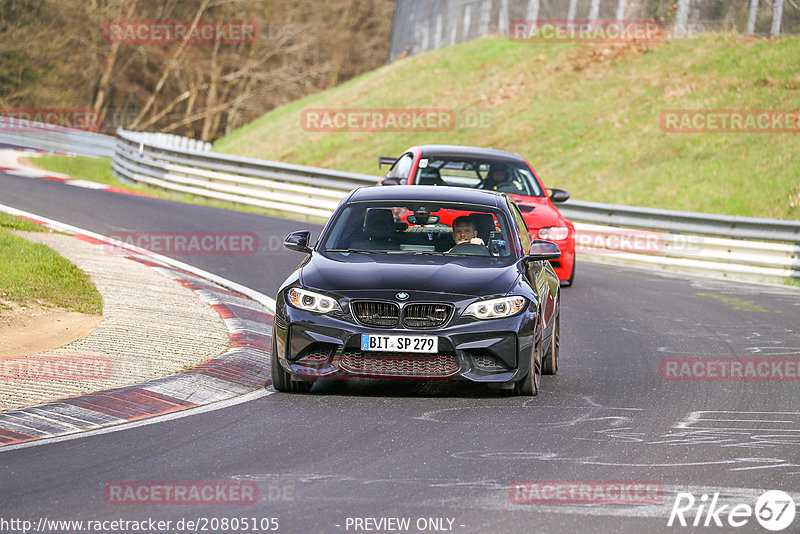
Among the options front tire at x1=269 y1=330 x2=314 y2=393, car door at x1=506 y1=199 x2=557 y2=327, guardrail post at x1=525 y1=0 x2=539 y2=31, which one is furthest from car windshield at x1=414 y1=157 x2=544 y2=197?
guardrail post at x1=525 y1=0 x2=539 y2=31

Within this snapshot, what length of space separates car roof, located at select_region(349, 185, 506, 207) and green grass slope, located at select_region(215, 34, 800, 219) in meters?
16.5

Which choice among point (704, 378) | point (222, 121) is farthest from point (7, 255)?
point (222, 121)

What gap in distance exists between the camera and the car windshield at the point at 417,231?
9.86 m

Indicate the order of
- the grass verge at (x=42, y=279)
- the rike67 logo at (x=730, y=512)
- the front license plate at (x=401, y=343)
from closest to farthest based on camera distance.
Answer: the rike67 logo at (x=730, y=512) → the front license plate at (x=401, y=343) → the grass verge at (x=42, y=279)

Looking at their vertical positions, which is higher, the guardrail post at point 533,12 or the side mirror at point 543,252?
the guardrail post at point 533,12

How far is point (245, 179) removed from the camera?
26.0 m

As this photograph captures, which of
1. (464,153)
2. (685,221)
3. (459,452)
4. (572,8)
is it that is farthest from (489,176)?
(572,8)

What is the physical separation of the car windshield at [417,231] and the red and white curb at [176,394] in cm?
121

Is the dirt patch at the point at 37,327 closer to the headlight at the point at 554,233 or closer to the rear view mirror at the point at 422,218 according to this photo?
the rear view mirror at the point at 422,218

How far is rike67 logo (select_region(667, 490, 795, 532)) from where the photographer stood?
589cm

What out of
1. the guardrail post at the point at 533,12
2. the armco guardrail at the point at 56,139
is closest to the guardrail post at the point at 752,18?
the guardrail post at the point at 533,12

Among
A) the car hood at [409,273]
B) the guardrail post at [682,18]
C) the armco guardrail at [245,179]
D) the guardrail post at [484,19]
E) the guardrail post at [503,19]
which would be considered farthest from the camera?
the guardrail post at [484,19]

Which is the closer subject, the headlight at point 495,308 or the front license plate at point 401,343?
the front license plate at point 401,343

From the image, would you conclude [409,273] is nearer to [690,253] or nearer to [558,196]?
[558,196]
